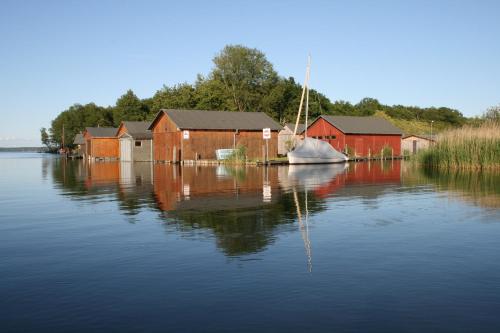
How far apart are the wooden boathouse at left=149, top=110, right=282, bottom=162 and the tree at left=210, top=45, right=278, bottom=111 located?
155 feet

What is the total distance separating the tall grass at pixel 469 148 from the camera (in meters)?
41.6

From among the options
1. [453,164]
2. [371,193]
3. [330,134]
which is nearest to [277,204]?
[371,193]

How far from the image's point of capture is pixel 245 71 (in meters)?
118

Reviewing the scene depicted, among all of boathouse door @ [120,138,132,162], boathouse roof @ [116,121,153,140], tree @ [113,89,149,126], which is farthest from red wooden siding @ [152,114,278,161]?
tree @ [113,89,149,126]

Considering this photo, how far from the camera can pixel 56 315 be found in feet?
25.1

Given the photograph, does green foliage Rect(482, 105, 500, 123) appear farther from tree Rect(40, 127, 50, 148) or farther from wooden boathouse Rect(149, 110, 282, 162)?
→ tree Rect(40, 127, 50, 148)

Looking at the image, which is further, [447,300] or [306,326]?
[447,300]

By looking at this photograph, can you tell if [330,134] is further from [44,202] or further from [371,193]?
[44,202]

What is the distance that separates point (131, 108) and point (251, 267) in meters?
115

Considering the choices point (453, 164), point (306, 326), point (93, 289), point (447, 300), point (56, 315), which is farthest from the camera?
point (453, 164)

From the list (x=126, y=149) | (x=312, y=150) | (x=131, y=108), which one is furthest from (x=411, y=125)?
(x=312, y=150)

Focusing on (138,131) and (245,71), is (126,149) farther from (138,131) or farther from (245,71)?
(245,71)

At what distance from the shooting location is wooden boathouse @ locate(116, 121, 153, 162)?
2948 inches

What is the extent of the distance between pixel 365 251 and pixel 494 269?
2597 millimetres
